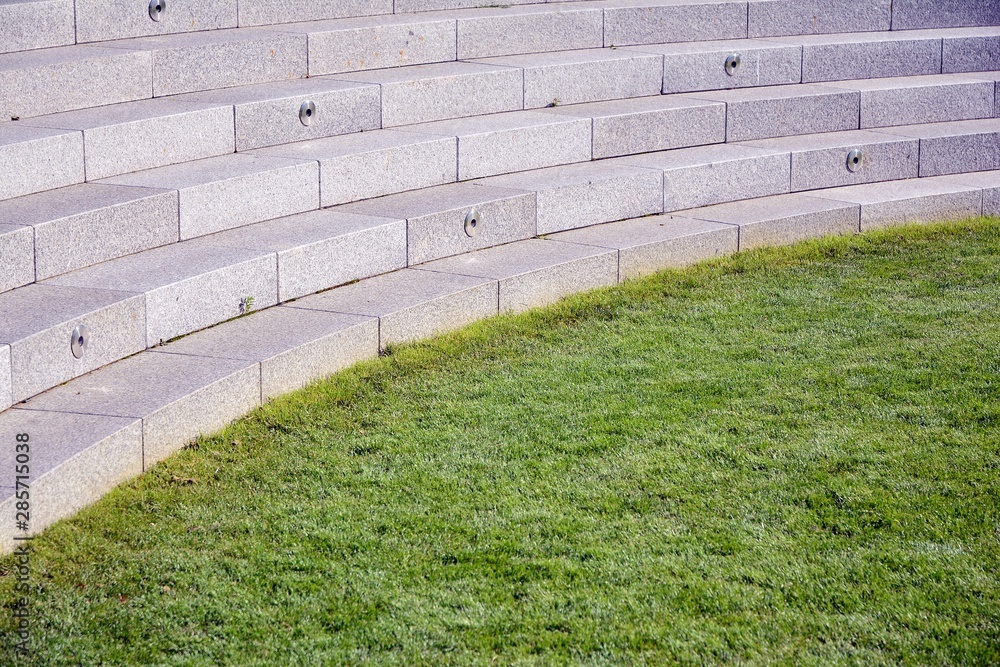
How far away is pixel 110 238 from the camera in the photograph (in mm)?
5883

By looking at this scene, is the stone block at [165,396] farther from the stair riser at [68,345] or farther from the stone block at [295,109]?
the stone block at [295,109]

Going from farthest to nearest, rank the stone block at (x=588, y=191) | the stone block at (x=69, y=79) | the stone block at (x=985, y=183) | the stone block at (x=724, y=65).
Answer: the stone block at (x=724, y=65), the stone block at (x=985, y=183), the stone block at (x=588, y=191), the stone block at (x=69, y=79)

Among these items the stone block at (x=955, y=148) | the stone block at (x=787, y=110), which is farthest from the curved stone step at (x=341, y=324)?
the stone block at (x=787, y=110)

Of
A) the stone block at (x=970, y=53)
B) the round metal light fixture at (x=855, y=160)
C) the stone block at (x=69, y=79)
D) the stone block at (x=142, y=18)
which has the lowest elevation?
the round metal light fixture at (x=855, y=160)

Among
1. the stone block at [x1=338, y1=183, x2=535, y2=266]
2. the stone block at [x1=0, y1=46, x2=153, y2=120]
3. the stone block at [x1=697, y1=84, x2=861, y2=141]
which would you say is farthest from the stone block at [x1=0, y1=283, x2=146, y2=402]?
the stone block at [x1=697, y1=84, x2=861, y2=141]

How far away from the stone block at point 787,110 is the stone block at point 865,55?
29 cm

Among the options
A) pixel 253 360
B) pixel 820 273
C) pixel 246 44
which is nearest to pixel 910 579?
pixel 253 360

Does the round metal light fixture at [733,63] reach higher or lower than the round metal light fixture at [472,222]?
higher

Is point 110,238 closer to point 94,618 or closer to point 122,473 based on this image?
point 122,473

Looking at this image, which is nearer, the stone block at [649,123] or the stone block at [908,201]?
the stone block at [649,123]

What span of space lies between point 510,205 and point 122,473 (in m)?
3.24

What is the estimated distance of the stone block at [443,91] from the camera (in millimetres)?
7930

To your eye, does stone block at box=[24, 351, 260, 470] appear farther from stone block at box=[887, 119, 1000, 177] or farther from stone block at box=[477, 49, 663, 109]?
stone block at box=[887, 119, 1000, 177]

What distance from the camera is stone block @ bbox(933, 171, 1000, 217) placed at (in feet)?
29.6
